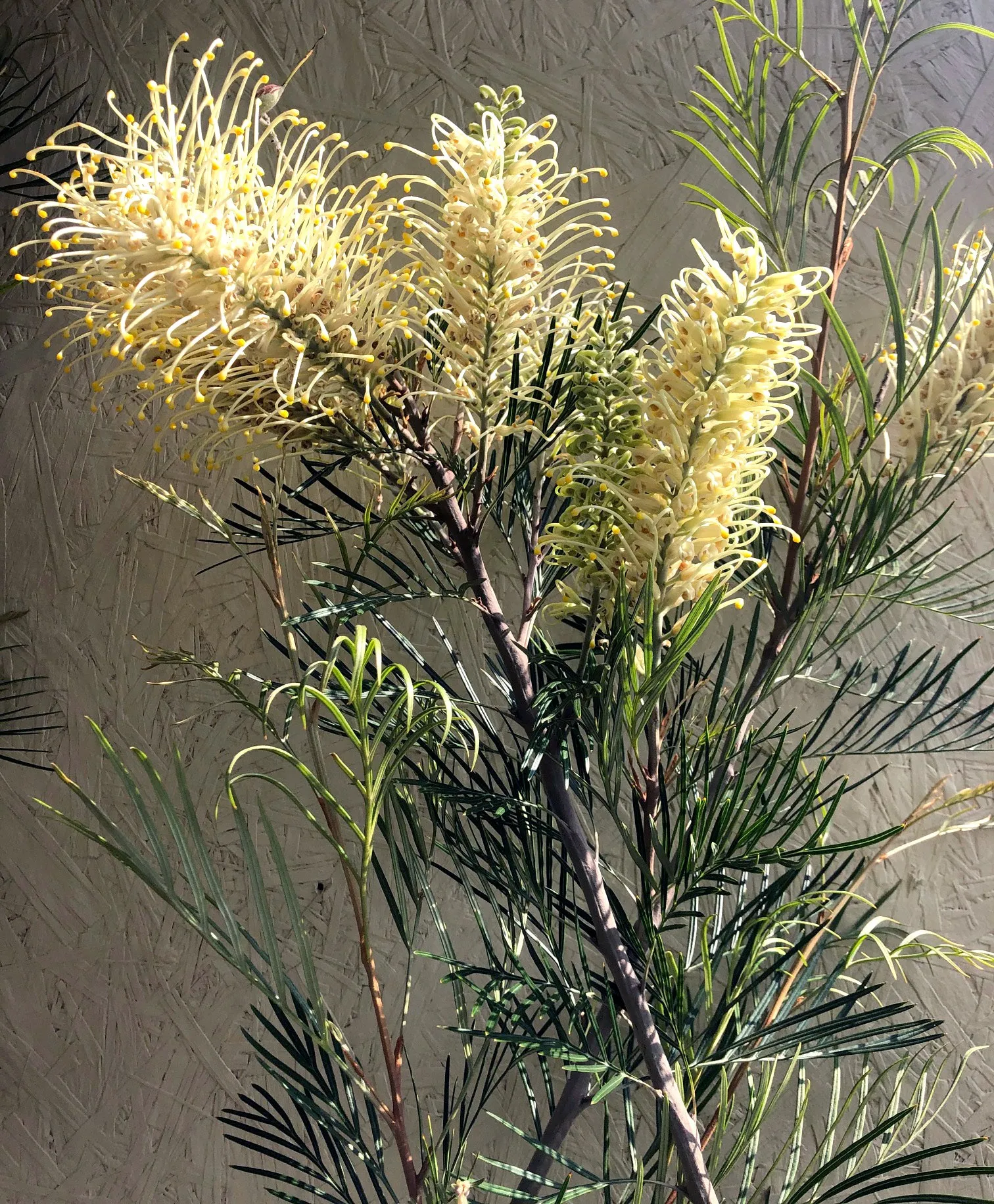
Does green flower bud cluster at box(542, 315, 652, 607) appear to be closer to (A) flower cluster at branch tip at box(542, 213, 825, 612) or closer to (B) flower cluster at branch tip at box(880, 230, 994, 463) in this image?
(A) flower cluster at branch tip at box(542, 213, 825, 612)

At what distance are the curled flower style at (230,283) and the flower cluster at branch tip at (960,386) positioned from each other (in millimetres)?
307

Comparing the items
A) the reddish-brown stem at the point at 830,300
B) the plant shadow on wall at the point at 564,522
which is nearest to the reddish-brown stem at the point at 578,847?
the plant shadow on wall at the point at 564,522

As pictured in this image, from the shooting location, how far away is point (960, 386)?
1.83 feet

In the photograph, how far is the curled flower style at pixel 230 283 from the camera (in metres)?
0.48

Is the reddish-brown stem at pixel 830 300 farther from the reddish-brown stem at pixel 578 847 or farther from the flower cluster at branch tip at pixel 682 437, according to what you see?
the reddish-brown stem at pixel 578 847

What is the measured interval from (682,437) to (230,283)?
0.24 m

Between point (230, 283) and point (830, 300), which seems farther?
point (830, 300)

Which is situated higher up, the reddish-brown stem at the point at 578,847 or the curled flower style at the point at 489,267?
the curled flower style at the point at 489,267

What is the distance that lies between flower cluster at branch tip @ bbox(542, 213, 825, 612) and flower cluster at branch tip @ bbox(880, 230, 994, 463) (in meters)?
0.11

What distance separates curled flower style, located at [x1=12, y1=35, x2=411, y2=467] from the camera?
1.58 ft

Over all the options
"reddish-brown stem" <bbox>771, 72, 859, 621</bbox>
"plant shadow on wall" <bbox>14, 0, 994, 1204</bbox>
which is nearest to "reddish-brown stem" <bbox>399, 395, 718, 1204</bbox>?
"plant shadow on wall" <bbox>14, 0, 994, 1204</bbox>

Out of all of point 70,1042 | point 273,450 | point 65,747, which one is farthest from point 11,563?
point 70,1042

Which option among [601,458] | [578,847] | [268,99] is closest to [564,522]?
[601,458]

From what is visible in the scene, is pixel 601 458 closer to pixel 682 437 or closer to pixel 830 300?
pixel 682 437
